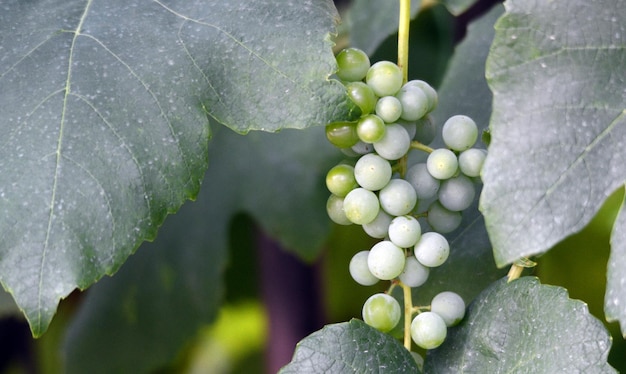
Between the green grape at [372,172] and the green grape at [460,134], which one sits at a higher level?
the green grape at [460,134]

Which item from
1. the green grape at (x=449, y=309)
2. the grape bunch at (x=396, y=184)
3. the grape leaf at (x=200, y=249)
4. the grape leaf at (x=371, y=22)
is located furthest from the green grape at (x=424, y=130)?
the grape leaf at (x=200, y=249)

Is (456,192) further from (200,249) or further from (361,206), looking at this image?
(200,249)

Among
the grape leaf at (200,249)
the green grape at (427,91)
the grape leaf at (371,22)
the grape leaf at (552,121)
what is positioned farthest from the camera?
the grape leaf at (200,249)

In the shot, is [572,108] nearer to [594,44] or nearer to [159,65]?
[594,44]

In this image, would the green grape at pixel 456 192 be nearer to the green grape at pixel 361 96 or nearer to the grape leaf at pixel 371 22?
the green grape at pixel 361 96

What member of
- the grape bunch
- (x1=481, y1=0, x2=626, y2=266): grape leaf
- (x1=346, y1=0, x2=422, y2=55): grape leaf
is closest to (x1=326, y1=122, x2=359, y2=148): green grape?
the grape bunch

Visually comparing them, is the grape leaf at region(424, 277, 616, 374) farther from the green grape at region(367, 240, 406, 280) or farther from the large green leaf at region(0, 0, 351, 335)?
the large green leaf at region(0, 0, 351, 335)
